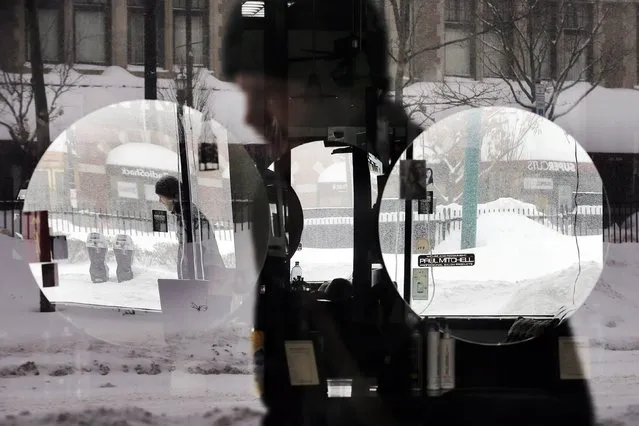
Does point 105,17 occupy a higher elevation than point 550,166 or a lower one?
higher

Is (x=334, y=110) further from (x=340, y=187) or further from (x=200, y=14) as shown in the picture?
(x=200, y=14)

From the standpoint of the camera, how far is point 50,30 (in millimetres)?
3145

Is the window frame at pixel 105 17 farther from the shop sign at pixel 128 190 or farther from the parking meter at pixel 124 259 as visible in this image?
the parking meter at pixel 124 259

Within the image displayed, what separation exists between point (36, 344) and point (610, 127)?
87.9 inches

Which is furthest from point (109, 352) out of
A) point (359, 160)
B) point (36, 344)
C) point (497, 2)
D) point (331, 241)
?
point (497, 2)

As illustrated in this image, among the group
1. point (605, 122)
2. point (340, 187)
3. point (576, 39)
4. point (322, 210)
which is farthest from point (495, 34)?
point (322, 210)

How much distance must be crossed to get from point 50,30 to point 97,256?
81 centimetres

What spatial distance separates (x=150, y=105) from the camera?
10.5ft

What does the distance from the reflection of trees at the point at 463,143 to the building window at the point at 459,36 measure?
18 cm

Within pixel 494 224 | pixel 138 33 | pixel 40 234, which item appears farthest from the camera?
pixel 494 224

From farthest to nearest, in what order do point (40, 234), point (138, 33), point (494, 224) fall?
point (494, 224) < point (138, 33) < point (40, 234)

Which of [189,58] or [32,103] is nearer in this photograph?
[32,103]

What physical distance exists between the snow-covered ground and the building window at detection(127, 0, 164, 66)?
2.19 ft

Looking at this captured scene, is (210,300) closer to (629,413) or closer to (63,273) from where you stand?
(63,273)
